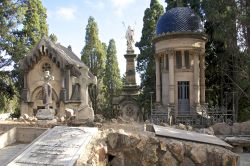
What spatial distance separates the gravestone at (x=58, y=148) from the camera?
7598 mm

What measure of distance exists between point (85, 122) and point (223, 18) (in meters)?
11.2

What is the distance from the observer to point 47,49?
26.8 meters

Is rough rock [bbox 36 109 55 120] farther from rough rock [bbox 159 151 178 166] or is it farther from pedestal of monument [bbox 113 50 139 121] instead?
pedestal of monument [bbox 113 50 139 121]

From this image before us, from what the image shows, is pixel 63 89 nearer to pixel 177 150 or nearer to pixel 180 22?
pixel 180 22

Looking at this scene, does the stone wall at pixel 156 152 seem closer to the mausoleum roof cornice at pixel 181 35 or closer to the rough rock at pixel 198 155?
the rough rock at pixel 198 155

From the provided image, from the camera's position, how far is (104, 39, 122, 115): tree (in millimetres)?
45375

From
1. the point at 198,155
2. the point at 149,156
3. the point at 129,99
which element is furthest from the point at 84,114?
the point at 129,99

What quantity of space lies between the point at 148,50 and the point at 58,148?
22.9 metres

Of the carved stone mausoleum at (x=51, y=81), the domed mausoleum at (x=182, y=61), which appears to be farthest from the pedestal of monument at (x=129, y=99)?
the domed mausoleum at (x=182, y=61)

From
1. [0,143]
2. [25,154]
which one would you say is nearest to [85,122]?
Result: [0,143]

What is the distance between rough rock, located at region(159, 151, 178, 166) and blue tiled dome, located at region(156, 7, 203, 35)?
607 inches

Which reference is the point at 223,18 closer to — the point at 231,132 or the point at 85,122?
the point at 231,132

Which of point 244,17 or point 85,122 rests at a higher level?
point 244,17

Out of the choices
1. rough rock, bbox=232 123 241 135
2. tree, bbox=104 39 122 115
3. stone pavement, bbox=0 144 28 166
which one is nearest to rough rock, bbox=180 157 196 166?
stone pavement, bbox=0 144 28 166
